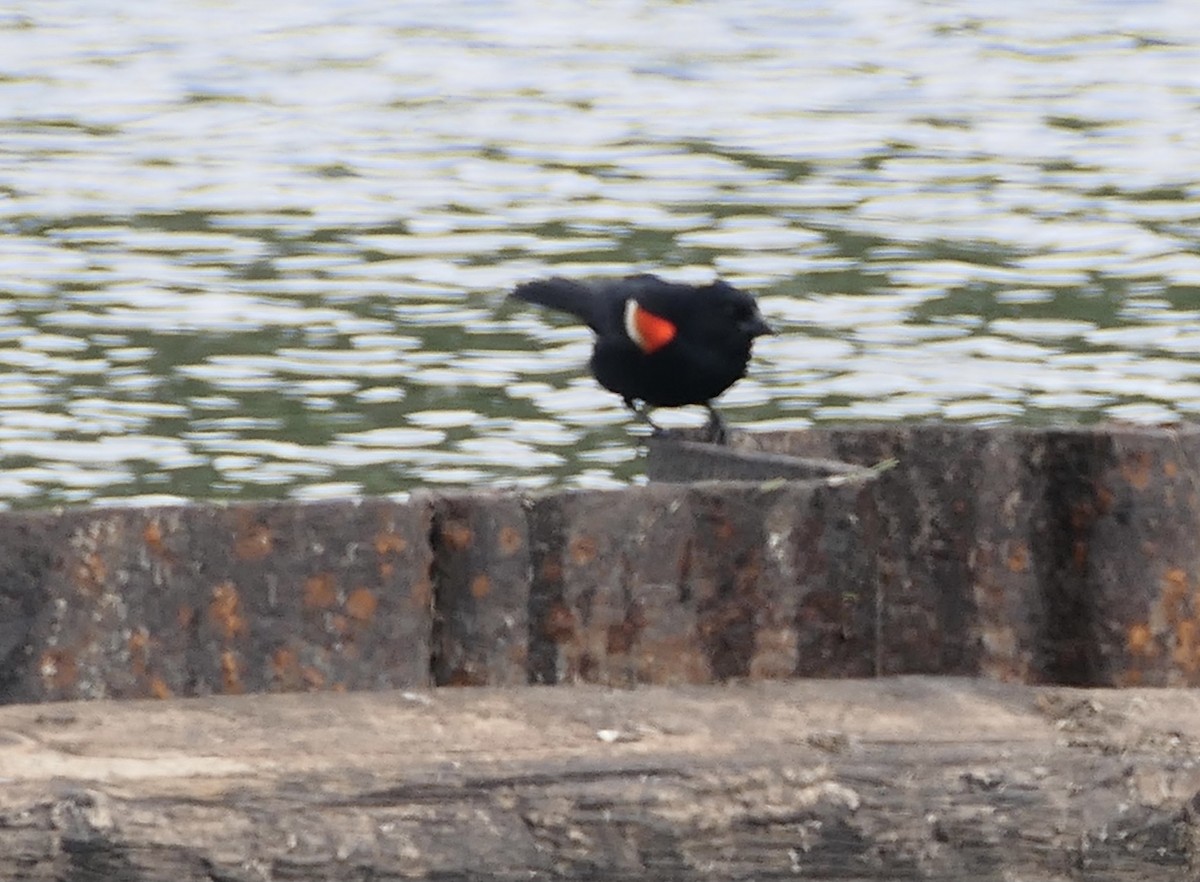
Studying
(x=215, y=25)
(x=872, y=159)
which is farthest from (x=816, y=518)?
(x=215, y=25)

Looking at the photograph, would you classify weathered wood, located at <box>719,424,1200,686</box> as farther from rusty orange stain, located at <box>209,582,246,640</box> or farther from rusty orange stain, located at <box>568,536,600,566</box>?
rusty orange stain, located at <box>209,582,246,640</box>

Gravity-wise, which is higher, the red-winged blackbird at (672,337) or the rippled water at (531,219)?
the red-winged blackbird at (672,337)

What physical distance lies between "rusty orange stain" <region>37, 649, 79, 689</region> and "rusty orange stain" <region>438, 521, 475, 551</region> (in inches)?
36.5

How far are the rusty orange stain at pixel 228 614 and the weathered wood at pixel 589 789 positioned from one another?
0.17 meters

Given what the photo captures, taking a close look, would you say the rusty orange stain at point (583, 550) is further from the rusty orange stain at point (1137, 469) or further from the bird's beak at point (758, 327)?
the bird's beak at point (758, 327)

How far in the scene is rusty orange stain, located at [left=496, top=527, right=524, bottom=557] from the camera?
276 inches

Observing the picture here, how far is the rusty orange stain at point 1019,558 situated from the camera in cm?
793

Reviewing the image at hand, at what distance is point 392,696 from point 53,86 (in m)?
16.2

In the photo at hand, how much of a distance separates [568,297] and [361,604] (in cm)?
368

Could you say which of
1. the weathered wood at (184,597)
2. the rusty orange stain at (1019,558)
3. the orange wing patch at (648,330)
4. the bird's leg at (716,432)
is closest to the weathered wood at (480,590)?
the weathered wood at (184,597)

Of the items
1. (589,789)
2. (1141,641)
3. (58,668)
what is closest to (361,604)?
(58,668)

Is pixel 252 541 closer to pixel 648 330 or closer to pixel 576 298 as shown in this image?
pixel 648 330

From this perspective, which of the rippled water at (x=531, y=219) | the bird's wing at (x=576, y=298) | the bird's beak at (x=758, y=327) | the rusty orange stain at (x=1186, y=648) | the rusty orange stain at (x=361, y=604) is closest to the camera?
the rusty orange stain at (x=361, y=604)

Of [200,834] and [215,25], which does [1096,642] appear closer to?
[200,834]
